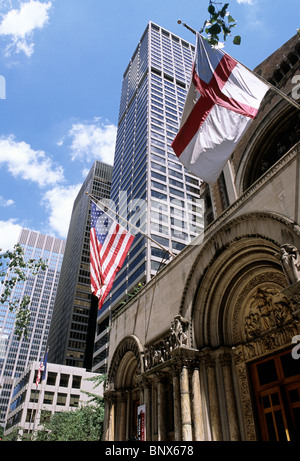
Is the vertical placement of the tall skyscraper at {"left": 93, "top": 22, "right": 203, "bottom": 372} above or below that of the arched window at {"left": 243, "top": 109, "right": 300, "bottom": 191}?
above

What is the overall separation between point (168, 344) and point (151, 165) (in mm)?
71996

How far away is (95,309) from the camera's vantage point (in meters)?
122

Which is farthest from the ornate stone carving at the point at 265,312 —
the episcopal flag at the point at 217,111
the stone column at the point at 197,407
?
the episcopal flag at the point at 217,111

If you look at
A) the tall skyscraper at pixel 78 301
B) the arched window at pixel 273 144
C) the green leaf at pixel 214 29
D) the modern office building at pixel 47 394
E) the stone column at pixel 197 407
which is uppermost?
the tall skyscraper at pixel 78 301

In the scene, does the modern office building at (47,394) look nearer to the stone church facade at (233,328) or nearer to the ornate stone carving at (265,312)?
the stone church facade at (233,328)

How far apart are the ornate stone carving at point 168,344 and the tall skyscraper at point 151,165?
127 feet

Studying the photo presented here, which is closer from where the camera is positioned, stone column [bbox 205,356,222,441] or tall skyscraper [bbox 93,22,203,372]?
stone column [bbox 205,356,222,441]

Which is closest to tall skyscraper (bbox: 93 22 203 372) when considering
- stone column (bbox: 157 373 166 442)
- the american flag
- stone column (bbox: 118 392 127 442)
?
the american flag

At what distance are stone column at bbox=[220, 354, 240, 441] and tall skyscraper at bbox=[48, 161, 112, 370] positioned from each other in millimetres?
87921

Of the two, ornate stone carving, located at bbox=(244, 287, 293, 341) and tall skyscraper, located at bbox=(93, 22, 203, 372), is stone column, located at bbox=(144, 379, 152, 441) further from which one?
tall skyscraper, located at bbox=(93, 22, 203, 372)

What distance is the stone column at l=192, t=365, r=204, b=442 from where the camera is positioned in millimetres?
12148

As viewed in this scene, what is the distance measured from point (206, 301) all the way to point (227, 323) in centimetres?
121

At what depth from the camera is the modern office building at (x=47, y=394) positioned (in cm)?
7469
